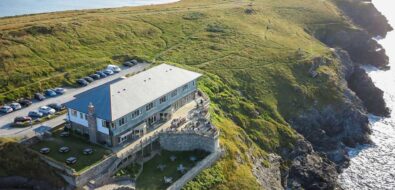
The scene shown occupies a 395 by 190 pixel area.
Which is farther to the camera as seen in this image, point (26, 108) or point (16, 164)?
point (26, 108)

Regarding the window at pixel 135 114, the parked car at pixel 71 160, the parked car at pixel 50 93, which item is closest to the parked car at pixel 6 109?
the parked car at pixel 50 93

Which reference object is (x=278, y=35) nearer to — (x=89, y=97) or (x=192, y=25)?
(x=192, y=25)

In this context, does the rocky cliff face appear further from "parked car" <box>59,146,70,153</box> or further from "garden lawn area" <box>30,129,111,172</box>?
"parked car" <box>59,146,70,153</box>

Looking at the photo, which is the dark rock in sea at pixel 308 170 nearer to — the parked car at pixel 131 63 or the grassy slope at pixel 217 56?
the grassy slope at pixel 217 56

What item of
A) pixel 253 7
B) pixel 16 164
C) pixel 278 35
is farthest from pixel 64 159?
pixel 253 7

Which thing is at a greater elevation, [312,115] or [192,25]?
[192,25]

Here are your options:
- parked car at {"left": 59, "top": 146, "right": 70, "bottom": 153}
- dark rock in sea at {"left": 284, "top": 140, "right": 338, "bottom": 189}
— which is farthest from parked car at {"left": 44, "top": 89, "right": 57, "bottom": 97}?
dark rock in sea at {"left": 284, "top": 140, "right": 338, "bottom": 189}

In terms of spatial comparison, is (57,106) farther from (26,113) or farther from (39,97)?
(39,97)
